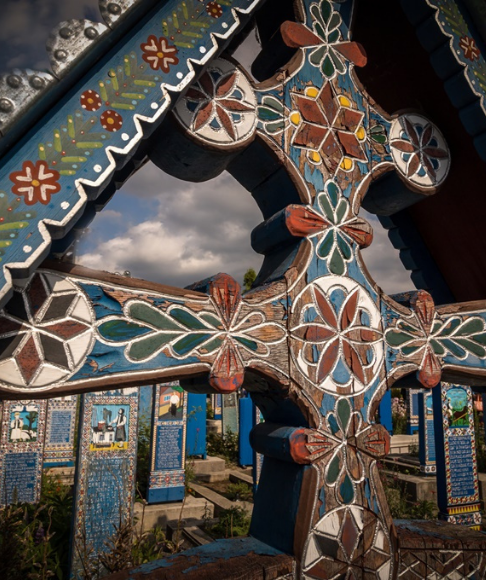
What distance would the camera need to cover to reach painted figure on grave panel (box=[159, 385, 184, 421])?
8.91 m

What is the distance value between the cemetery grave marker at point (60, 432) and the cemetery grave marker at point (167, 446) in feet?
11.0

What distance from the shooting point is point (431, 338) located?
278cm

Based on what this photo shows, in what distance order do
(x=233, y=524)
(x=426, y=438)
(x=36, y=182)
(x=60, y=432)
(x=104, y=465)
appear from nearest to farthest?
(x=36, y=182)
(x=104, y=465)
(x=233, y=524)
(x=426, y=438)
(x=60, y=432)

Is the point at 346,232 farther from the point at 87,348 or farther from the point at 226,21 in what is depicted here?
the point at 87,348

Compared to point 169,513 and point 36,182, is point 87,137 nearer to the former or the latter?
point 36,182

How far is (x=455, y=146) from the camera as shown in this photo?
3.34 metres

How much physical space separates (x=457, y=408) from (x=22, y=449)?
7393 millimetres

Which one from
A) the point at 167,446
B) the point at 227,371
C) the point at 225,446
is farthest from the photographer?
the point at 225,446

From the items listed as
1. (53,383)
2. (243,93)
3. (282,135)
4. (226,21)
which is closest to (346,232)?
(282,135)

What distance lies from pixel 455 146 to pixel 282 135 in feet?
4.77

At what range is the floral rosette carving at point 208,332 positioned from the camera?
6.59 feet

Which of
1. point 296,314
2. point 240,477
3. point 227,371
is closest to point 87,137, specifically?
point 227,371

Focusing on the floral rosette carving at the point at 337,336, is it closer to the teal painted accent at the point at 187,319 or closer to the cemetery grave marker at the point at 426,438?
the teal painted accent at the point at 187,319

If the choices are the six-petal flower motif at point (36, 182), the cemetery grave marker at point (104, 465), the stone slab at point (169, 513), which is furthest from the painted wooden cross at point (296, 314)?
the stone slab at point (169, 513)
